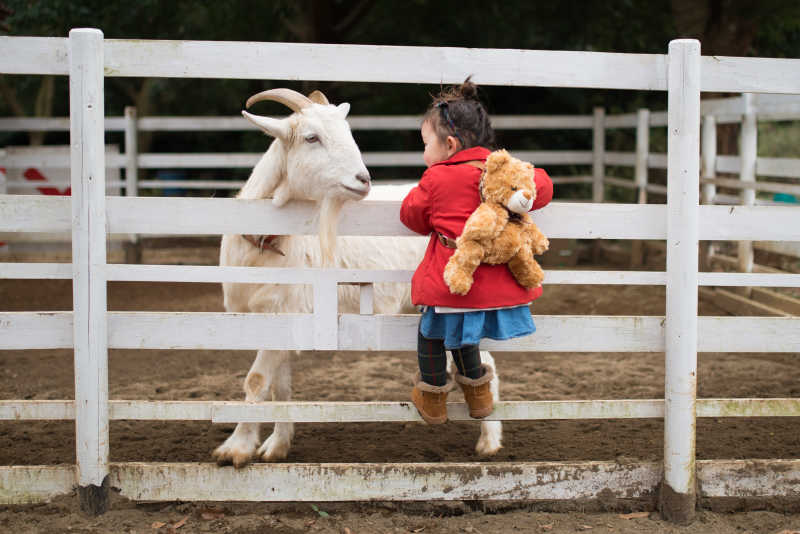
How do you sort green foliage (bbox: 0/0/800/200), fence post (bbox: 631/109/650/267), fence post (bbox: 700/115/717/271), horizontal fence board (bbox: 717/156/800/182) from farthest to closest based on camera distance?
fence post (bbox: 631/109/650/267)
green foliage (bbox: 0/0/800/200)
fence post (bbox: 700/115/717/271)
horizontal fence board (bbox: 717/156/800/182)

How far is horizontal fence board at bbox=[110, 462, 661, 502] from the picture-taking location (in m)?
3.76

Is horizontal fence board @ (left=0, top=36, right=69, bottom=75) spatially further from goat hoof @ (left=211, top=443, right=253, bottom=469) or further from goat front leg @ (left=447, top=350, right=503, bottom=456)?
goat front leg @ (left=447, top=350, right=503, bottom=456)

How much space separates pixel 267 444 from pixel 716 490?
2318 millimetres

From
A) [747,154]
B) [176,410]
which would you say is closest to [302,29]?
[747,154]

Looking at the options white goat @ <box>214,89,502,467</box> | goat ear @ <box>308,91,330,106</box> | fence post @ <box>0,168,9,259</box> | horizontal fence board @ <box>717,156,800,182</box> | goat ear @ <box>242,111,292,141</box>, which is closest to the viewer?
white goat @ <box>214,89,502,467</box>

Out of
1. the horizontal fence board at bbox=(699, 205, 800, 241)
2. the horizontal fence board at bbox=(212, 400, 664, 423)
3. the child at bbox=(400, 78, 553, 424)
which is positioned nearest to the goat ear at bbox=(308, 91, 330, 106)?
the child at bbox=(400, 78, 553, 424)

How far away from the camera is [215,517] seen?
3.76 metres

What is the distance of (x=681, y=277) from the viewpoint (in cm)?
364

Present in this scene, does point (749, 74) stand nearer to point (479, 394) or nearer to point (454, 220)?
point (454, 220)

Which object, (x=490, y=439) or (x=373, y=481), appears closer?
(x=373, y=481)

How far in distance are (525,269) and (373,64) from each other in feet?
3.44

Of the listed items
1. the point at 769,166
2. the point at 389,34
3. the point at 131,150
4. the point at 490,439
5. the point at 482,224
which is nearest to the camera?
the point at 482,224

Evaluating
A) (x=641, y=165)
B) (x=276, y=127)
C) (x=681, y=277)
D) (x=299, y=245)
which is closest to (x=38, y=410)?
(x=299, y=245)

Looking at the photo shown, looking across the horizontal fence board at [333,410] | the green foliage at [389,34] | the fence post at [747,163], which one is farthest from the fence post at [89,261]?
the green foliage at [389,34]
